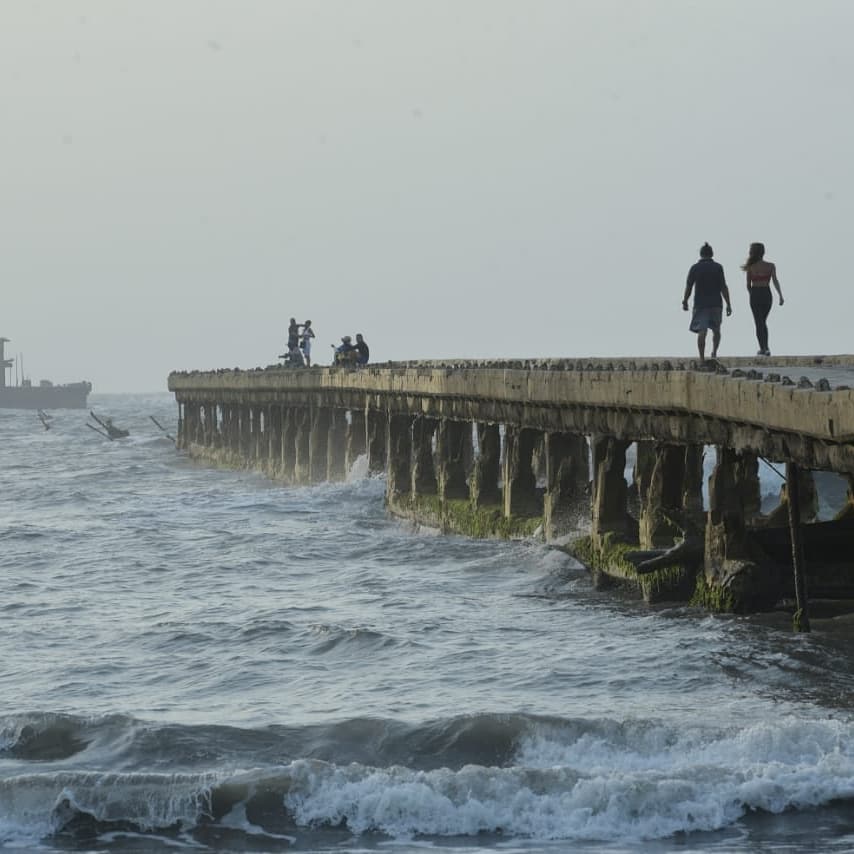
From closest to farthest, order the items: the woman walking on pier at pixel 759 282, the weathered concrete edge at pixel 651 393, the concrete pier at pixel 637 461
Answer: the weathered concrete edge at pixel 651 393
the concrete pier at pixel 637 461
the woman walking on pier at pixel 759 282

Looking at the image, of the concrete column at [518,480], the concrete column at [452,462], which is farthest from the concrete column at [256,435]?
the concrete column at [518,480]

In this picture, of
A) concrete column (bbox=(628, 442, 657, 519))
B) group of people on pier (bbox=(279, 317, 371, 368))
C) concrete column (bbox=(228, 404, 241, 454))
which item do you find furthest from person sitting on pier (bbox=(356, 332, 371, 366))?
concrete column (bbox=(628, 442, 657, 519))

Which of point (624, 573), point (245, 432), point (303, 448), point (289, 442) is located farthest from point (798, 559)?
point (245, 432)

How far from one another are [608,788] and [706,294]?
9.69m

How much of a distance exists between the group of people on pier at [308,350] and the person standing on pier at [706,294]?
75.1 feet

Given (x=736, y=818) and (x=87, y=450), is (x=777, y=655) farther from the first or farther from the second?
(x=87, y=450)

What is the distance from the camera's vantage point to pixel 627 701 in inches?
541

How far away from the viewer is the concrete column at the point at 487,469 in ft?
88.5

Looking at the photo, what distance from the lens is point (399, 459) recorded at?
3288 centimetres

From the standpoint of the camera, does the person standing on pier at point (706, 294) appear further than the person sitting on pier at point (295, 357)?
No

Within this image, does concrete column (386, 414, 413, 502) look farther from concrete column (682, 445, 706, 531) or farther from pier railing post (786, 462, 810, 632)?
pier railing post (786, 462, 810, 632)

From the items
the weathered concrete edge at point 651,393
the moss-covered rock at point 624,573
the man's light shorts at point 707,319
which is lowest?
the moss-covered rock at point 624,573

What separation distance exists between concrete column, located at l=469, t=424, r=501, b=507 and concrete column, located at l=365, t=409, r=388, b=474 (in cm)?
988

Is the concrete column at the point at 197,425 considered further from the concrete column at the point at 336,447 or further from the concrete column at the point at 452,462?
the concrete column at the point at 452,462
